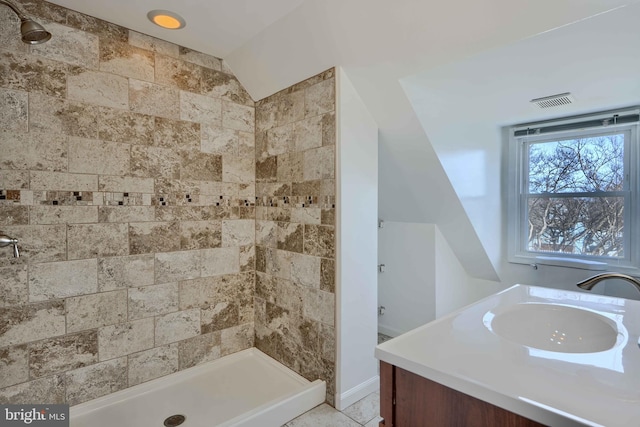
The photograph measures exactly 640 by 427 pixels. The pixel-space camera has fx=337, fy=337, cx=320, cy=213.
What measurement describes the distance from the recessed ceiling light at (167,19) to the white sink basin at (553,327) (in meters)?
2.26

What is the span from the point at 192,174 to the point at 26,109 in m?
0.94

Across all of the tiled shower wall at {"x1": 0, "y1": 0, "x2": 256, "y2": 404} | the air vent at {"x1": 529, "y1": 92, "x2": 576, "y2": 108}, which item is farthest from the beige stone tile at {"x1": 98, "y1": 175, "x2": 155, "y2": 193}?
the air vent at {"x1": 529, "y1": 92, "x2": 576, "y2": 108}

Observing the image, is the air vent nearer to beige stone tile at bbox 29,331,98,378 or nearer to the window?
the window

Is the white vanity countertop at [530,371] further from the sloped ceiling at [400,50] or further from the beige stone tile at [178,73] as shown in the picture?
the beige stone tile at [178,73]

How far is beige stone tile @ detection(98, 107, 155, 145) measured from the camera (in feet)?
6.78

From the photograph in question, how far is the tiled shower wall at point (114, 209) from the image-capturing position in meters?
1.83

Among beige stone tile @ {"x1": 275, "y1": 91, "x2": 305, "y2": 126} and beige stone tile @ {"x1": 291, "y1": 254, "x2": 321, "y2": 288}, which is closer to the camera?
beige stone tile @ {"x1": 291, "y1": 254, "x2": 321, "y2": 288}

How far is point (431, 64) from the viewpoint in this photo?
187 centimetres

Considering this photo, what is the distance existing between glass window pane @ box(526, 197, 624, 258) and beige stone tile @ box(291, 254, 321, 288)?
2318 millimetres

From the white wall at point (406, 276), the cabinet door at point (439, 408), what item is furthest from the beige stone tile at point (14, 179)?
the white wall at point (406, 276)

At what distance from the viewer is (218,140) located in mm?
2559

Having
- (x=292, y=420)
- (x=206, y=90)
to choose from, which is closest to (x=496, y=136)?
(x=206, y=90)

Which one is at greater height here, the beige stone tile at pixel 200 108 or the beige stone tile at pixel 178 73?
the beige stone tile at pixel 178 73

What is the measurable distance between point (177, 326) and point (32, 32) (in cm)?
184
